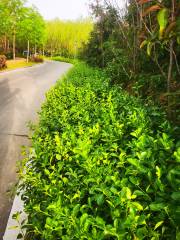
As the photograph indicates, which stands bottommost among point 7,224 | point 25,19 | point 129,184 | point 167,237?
point 7,224

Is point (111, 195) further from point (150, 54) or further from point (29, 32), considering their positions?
point (29, 32)

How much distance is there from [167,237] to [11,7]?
156 feet

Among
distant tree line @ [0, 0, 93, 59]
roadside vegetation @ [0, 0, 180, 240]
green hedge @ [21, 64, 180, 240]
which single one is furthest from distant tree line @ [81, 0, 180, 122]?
distant tree line @ [0, 0, 93, 59]

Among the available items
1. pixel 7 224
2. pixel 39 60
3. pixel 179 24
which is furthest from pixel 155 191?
pixel 39 60

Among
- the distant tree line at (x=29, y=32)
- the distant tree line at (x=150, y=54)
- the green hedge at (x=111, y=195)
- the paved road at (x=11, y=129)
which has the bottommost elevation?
the paved road at (x=11, y=129)

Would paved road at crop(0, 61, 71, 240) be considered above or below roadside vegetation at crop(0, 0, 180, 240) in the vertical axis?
below

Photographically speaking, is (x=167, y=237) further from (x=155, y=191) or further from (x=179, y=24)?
(x=179, y=24)

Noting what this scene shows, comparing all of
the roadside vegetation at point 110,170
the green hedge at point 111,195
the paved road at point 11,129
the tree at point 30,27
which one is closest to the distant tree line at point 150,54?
the roadside vegetation at point 110,170

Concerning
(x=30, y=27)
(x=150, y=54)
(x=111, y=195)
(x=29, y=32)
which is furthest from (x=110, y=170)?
(x=29, y=32)

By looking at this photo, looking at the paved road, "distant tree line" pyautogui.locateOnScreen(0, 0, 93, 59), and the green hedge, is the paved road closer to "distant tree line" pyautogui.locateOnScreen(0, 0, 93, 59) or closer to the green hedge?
the green hedge

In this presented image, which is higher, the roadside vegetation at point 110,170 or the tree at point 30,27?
the tree at point 30,27

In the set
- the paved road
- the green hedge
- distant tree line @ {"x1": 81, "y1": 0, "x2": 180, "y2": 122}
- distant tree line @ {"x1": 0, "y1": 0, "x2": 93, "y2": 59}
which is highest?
distant tree line @ {"x1": 0, "y1": 0, "x2": 93, "y2": 59}

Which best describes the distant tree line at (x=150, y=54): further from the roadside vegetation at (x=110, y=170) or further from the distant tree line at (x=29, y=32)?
the distant tree line at (x=29, y=32)

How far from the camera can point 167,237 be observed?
1.94 meters
